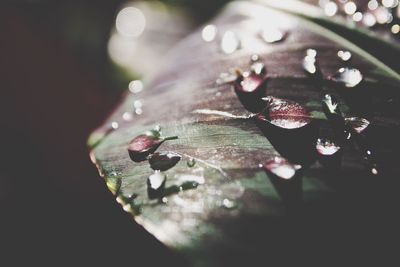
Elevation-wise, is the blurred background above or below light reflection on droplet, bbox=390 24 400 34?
below

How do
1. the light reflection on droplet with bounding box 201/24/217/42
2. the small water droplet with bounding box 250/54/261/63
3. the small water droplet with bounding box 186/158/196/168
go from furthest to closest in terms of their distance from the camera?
1. the light reflection on droplet with bounding box 201/24/217/42
2. the small water droplet with bounding box 250/54/261/63
3. the small water droplet with bounding box 186/158/196/168

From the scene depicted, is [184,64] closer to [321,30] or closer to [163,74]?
[163,74]

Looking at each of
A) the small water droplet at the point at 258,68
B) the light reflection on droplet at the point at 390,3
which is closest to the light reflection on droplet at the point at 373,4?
the light reflection on droplet at the point at 390,3

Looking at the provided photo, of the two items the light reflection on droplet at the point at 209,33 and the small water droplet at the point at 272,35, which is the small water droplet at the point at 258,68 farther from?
the light reflection on droplet at the point at 209,33

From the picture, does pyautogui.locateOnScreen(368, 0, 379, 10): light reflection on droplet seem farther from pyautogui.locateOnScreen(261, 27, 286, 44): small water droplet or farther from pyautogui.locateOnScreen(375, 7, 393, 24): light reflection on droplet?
pyautogui.locateOnScreen(261, 27, 286, 44): small water droplet

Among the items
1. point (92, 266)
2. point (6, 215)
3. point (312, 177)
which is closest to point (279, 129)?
point (312, 177)

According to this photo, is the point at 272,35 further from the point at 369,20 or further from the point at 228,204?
the point at 228,204

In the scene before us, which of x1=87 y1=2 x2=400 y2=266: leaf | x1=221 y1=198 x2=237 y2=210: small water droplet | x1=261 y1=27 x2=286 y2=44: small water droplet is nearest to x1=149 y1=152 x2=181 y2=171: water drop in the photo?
x1=87 y1=2 x2=400 y2=266: leaf
